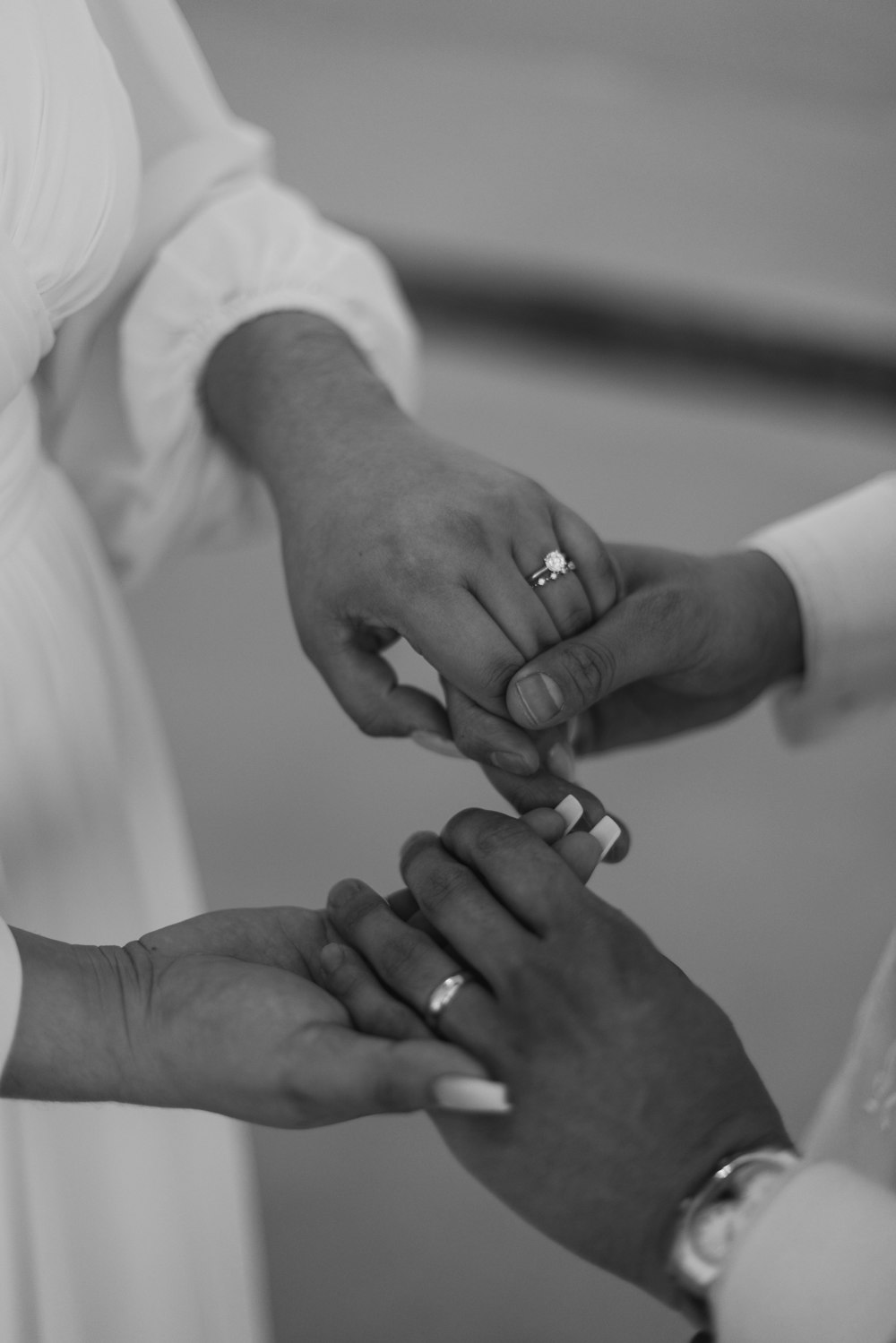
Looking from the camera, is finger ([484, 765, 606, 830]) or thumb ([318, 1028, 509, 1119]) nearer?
thumb ([318, 1028, 509, 1119])

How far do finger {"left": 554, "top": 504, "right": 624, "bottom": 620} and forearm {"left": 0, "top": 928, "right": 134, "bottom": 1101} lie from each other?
1.33ft

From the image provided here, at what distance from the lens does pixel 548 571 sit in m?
0.84

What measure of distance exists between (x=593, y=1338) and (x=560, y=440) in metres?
2.04

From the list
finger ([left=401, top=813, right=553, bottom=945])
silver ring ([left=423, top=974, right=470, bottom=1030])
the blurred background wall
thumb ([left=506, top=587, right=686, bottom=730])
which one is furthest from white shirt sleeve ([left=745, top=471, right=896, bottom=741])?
the blurred background wall

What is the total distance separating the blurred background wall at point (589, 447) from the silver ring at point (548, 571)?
2.35 feet

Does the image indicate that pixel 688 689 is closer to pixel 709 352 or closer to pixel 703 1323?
pixel 703 1323

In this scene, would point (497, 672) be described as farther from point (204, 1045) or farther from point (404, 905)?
point (204, 1045)

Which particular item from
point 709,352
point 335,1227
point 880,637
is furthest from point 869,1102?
point 709,352

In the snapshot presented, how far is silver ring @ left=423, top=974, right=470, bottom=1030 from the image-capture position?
66 cm

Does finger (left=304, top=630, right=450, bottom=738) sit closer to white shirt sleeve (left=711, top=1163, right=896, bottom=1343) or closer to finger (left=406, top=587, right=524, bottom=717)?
finger (left=406, top=587, right=524, bottom=717)

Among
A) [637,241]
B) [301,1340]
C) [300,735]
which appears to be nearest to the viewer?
[301,1340]

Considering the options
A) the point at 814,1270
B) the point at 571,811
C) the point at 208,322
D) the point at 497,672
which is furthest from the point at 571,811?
the point at 208,322

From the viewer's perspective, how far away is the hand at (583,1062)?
24.2 inches

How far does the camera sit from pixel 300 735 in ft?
7.36
